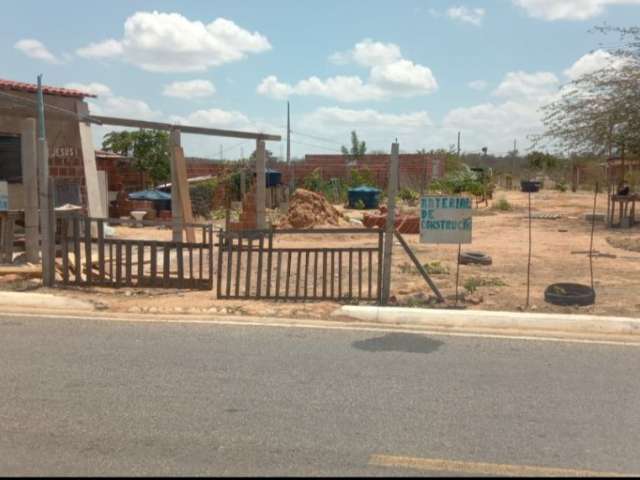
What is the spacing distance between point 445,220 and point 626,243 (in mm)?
10577

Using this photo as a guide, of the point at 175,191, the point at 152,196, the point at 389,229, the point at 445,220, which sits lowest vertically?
the point at 152,196

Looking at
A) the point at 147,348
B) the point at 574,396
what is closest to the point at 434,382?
the point at 574,396

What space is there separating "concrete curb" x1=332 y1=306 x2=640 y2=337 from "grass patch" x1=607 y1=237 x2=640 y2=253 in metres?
9.55

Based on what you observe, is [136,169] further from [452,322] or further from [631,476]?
[631,476]

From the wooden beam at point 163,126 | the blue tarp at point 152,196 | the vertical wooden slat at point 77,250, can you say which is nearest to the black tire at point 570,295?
the vertical wooden slat at point 77,250

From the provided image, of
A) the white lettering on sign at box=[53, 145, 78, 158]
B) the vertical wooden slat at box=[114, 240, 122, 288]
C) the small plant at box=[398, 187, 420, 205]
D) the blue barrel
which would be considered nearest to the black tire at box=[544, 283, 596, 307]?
the vertical wooden slat at box=[114, 240, 122, 288]

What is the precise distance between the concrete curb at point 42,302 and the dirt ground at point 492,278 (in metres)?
0.26

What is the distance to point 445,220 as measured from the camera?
8547mm

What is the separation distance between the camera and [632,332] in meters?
7.25

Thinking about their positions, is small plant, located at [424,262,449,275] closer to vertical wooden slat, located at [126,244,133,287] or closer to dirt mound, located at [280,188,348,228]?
vertical wooden slat, located at [126,244,133,287]

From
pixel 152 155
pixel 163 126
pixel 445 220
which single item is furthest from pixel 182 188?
pixel 152 155

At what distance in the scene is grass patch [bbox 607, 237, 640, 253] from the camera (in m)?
16.3

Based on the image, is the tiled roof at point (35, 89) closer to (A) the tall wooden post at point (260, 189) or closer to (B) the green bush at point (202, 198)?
(A) the tall wooden post at point (260, 189)

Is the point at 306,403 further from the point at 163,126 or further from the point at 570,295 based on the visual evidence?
the point at 163,126
